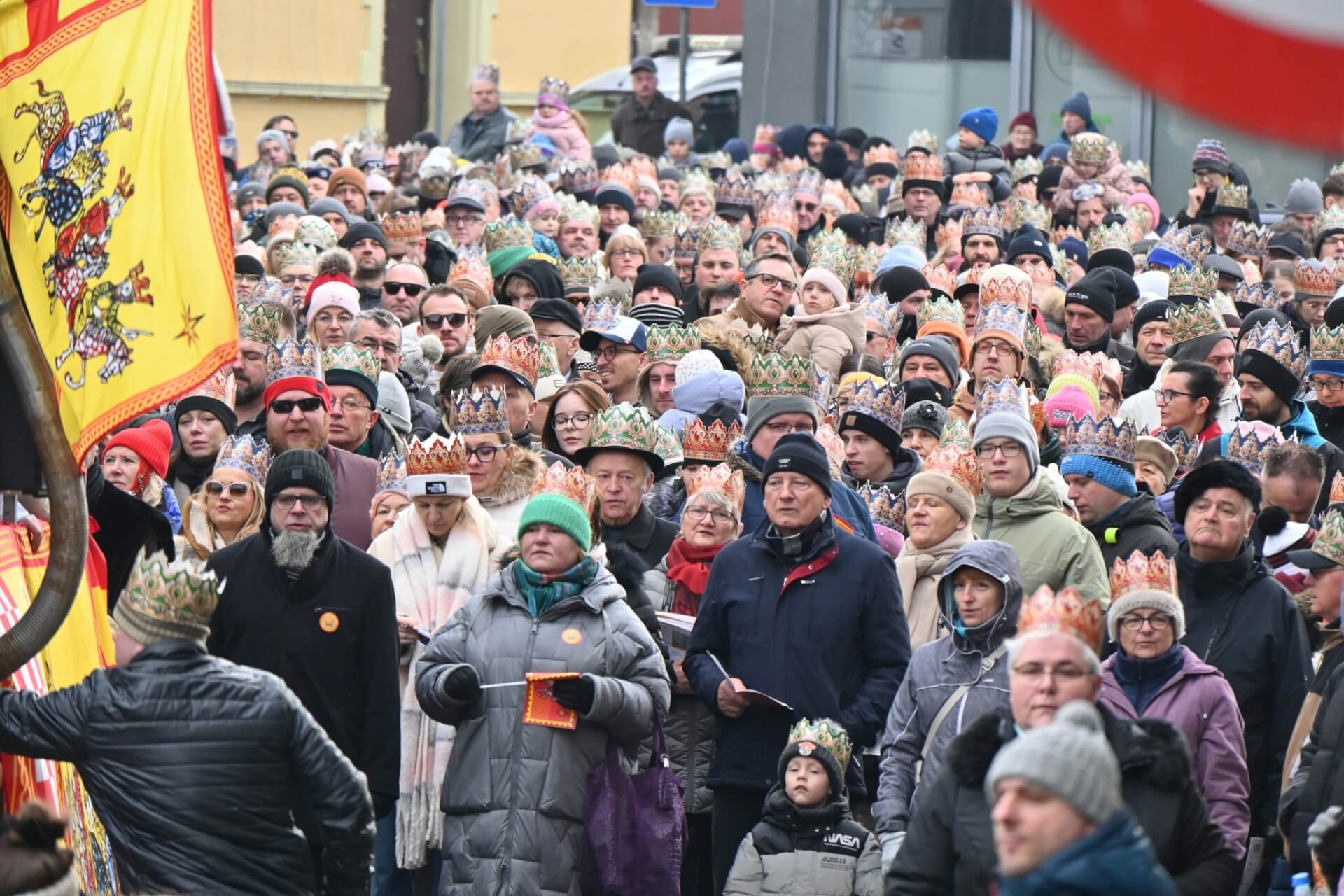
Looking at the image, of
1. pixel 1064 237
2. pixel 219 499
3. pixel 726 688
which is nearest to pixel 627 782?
pixel 726 688

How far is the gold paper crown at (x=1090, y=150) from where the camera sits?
59.9 feet

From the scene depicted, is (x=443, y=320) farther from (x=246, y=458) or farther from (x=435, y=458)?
(x=435, y=458)

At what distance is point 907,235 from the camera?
634 inches

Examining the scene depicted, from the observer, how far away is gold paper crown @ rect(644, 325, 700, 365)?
1098 centimetres

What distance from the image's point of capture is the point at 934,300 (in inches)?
503

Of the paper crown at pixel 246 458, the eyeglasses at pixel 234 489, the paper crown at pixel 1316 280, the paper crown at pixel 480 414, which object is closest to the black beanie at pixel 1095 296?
the paper crown at pixel 1316 280

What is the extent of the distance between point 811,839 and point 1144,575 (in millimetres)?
1345

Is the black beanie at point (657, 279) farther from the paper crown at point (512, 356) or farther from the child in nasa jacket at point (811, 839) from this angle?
the child in nasa jacket at point (811, 839)

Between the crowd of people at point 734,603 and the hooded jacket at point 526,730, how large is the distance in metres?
0.01

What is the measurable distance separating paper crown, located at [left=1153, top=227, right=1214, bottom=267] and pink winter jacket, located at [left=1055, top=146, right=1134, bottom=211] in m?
2.52

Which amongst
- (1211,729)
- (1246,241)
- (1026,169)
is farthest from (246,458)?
(1026,169)

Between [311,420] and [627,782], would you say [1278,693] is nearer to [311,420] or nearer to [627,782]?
[627,782]

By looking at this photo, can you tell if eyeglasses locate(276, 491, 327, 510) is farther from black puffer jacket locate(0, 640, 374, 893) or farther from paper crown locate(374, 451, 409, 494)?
black puffer jacket locate(0, 640, 374, 893)

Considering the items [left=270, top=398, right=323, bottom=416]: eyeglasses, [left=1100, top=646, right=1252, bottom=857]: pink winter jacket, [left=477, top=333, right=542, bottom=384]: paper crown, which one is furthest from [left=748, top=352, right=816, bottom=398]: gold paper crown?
[left=1100, top=646, right=1252, bottom=857]: pink winter jacket
